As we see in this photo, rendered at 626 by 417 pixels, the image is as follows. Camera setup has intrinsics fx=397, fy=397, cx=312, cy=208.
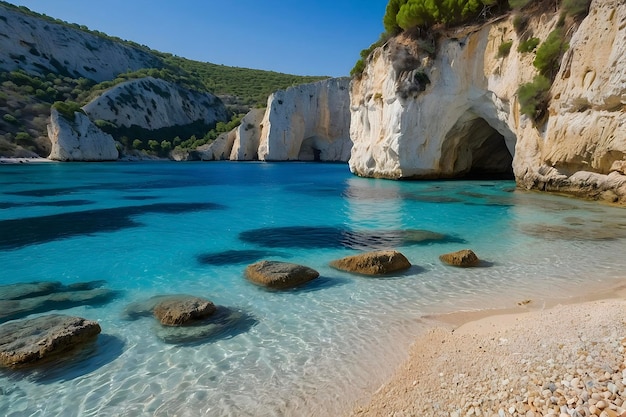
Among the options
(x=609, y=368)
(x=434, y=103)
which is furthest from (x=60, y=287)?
(x=434, y=103)

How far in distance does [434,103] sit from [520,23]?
6600mm

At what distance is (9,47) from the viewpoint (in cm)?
6669

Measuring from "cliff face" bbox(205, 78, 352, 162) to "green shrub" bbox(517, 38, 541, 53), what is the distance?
46546 mm

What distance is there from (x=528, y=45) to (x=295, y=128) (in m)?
48.2

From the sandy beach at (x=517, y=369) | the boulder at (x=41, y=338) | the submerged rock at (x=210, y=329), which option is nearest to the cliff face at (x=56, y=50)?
the boulder at (x=41, y=338)

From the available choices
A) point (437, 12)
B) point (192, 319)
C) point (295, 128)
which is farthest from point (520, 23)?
point (295, 128)

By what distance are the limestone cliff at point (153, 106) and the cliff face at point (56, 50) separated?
14.1m

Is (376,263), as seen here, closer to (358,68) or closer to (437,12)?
(437,12)

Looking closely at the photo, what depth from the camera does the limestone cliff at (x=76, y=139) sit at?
51.4m

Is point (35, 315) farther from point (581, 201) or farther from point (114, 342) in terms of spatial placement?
point (581, 201)

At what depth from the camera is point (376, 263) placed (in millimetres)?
8344

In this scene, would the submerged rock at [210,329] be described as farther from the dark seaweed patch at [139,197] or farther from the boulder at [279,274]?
the dark seaweed patch at [139,197]

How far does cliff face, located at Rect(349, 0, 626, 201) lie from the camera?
51.0 feet

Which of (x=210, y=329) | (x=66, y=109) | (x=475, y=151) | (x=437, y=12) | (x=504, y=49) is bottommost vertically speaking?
→ (x=210, y=329)
